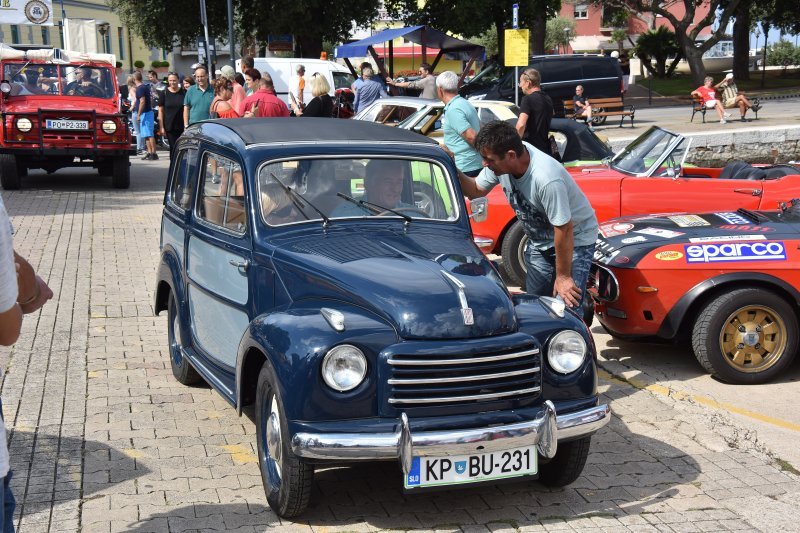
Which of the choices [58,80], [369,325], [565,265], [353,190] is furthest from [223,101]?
[369,325]

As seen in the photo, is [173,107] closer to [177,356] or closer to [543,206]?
[177,356]

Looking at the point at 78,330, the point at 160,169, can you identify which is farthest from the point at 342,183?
the point at 160,169

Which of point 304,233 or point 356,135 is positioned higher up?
point 356,135

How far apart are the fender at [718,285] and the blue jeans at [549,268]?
2.95 ft

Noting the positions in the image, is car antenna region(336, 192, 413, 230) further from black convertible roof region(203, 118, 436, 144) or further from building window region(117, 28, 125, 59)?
building window region(117, 28, 125, 59)

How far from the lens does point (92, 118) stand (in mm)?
16969

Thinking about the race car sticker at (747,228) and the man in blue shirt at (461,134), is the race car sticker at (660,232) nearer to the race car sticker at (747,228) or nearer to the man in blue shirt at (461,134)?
the race car sticker at (747,228)

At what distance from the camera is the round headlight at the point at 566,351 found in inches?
188

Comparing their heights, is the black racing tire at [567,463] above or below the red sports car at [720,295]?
below

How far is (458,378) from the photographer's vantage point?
4.50 metres

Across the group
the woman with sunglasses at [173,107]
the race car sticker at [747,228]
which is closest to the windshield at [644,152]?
the race car sticker at [747,228]

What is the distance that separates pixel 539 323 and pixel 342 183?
1.49 metres

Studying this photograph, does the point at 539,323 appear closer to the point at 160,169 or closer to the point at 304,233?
the point at 304,233

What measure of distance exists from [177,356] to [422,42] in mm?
25755
